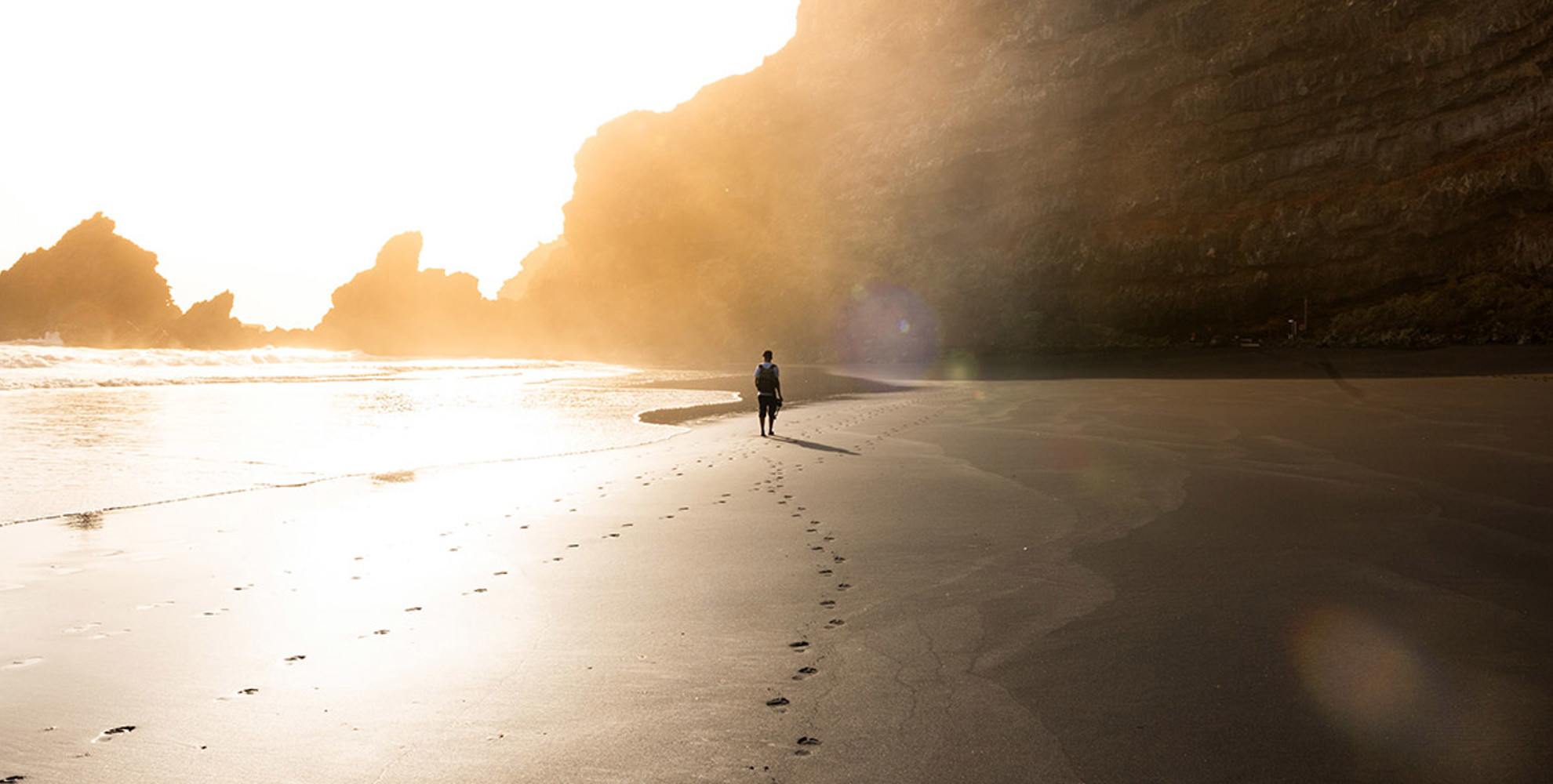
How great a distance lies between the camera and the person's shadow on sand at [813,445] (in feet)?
52.1

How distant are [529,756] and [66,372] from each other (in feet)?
186

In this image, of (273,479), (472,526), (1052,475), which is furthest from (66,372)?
(1052,475)

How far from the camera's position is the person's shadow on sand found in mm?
15877

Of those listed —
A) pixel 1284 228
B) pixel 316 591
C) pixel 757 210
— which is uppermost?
pixel 757 210

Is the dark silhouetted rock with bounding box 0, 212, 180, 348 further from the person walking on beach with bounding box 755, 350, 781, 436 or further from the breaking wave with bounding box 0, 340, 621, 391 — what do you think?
the person walking on beach with bounding box 755, 350, 781, 436

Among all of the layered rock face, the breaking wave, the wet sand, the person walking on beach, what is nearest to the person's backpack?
the person walking on beach

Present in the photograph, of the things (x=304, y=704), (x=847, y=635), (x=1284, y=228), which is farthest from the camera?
(x=1284, y=228)

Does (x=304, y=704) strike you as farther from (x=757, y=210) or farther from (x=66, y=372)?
(x=757, y=210)

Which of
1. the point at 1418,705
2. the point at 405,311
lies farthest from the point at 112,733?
the point at 405,311

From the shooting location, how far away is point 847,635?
559 cm

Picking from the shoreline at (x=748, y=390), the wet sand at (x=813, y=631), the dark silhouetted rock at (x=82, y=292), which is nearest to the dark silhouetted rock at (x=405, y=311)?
the dark silhouetted rock at (x=82, y=292)

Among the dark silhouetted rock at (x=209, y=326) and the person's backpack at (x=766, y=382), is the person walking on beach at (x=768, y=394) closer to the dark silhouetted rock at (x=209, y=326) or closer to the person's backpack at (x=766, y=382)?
the person's backpack at (x=766, y=382)

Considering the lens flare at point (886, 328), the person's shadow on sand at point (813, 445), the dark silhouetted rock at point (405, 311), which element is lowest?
the person's shadow on sand at point (813, 445)

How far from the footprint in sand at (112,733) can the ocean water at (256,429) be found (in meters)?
7.88
